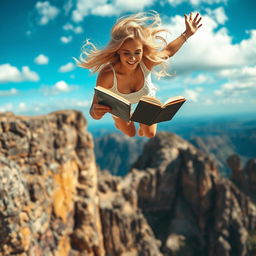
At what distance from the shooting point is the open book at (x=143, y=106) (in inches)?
159

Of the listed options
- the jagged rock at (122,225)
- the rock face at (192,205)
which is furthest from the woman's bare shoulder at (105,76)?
the rock face at (192,205)

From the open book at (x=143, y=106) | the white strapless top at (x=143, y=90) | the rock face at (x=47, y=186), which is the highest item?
the white strapless top at (x=143, y=90)

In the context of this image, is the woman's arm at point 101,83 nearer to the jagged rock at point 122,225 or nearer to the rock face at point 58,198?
the rock face at point 58,198

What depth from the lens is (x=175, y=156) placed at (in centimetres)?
4894

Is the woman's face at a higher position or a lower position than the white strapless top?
higher

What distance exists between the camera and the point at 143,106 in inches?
165

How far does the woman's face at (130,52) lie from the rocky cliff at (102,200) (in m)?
13.2

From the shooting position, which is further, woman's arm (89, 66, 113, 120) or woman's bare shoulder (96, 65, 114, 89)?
woman's bare shoulder (96, 65, 114, 89)

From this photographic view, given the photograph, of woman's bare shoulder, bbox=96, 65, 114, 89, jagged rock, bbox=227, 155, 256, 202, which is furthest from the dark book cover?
jagged rock, bbox=227, 155, 256, 202

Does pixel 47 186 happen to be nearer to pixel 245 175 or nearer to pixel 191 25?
pixel 191 25

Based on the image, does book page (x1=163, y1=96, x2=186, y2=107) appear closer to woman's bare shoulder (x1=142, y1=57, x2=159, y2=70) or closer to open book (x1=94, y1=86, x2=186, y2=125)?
A: open book (x1=94, y1=86, x2=186, y2=125)

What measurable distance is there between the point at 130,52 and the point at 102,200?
3063cm

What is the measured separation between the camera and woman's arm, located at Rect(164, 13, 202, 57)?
521cm

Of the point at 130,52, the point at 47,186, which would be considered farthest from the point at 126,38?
the point at 47,186
